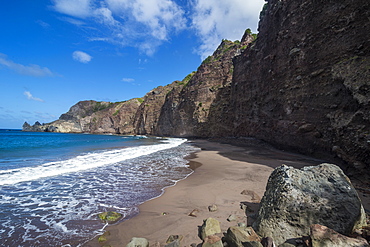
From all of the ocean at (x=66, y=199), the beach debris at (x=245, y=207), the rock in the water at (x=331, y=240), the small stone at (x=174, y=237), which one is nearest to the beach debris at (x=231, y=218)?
the beach debris at (x=245, y=207)

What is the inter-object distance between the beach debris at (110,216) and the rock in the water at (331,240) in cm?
422

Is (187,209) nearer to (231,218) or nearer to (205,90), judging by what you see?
(231,218)

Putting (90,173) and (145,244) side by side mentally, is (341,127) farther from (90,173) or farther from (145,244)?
(90,173)

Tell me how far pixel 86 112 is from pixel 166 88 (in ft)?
217

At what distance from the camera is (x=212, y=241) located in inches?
115

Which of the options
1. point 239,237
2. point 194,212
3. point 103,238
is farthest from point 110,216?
point 239,237

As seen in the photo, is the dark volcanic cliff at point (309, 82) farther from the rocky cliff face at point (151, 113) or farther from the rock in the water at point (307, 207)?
the rocky cliff face at point (151, 113)

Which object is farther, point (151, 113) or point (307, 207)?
point (151, 113)

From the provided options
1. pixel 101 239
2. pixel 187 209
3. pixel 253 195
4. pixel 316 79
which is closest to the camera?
pixel 101 239

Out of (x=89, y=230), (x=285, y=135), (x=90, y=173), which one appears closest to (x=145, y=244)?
(x=89, y=230)

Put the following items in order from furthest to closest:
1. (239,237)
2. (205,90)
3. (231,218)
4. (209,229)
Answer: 1. (205,90)
2. (231,218)
3. (209,229)
4. (239,237)

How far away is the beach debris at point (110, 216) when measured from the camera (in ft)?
14.3

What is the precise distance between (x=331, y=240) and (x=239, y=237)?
120 centimetres

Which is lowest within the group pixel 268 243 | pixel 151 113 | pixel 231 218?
pixel 231 218
